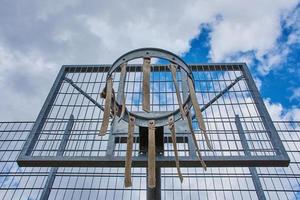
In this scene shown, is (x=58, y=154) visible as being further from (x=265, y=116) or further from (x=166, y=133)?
(x=265, y=116)

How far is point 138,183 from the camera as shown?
3.86 m

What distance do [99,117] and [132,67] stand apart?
874 mm

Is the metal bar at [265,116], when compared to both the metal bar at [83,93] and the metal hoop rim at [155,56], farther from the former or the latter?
the metal bar at [83,93]

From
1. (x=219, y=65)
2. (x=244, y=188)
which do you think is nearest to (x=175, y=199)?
(x=244, y=188)

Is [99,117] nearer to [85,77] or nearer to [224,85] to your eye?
[85,77]

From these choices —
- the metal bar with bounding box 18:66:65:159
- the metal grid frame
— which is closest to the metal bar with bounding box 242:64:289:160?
the metal grid frame

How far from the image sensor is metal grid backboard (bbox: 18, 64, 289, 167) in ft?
8.57

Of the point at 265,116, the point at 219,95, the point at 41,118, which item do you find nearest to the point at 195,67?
the point at 219,95

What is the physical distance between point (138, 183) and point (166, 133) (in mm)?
1350

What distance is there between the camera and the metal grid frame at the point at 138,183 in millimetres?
3828

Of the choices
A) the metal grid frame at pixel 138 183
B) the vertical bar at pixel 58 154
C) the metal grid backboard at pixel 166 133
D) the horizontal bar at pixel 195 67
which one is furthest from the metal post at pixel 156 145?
the horizontal bar at pixel 195 67

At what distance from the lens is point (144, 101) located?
5.97 feet

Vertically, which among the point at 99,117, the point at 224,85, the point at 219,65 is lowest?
the point at 99,117

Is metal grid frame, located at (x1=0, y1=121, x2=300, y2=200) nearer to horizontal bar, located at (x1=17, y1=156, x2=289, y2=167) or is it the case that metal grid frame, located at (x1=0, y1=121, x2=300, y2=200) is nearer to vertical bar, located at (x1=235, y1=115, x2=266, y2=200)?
vertical bar, located at (x1=235, y1=115, x2=266, y2=200)
